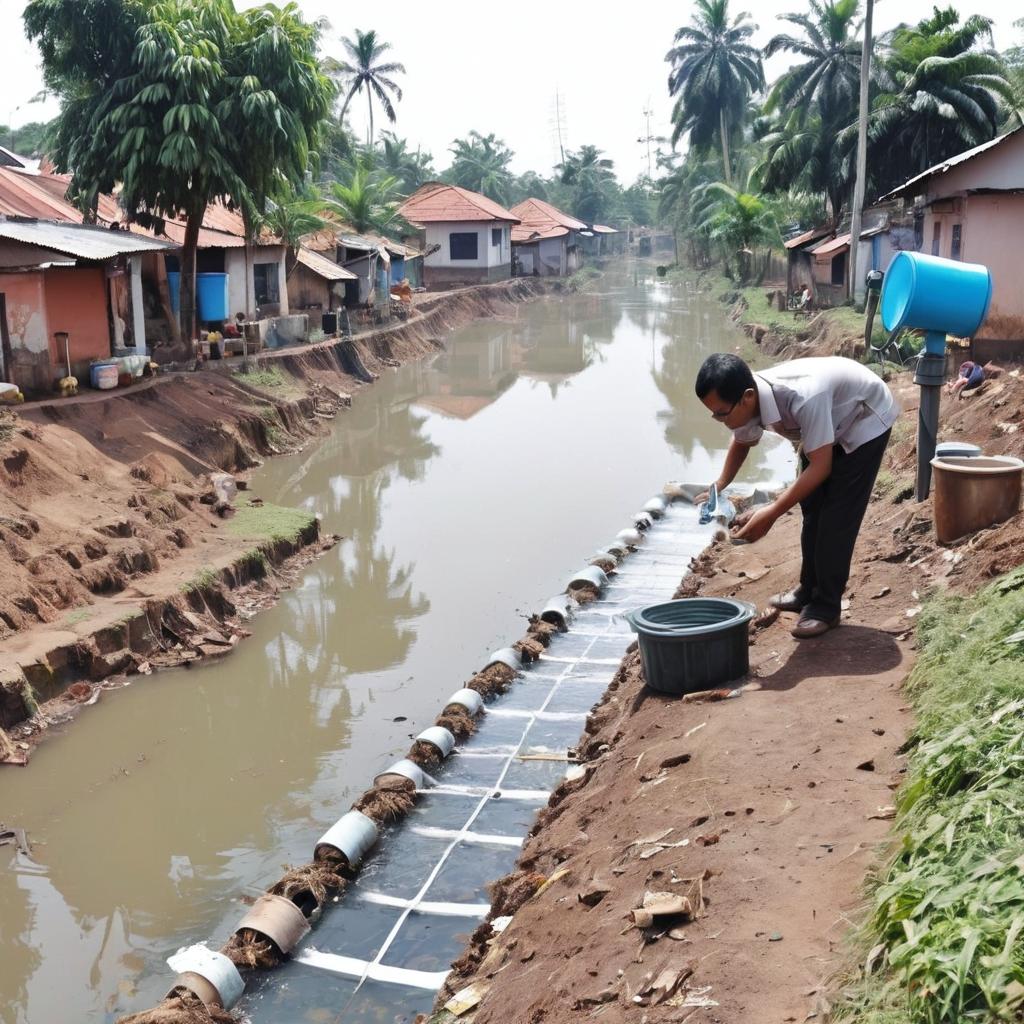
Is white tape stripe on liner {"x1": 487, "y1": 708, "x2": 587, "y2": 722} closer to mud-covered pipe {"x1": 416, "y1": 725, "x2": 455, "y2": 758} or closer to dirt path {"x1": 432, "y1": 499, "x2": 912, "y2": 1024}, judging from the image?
mud-covered pipe {"x1": 416, "y1": 725, "x2": 455, "y2": 758}

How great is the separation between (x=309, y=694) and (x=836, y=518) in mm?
6553

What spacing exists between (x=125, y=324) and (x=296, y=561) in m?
8.89

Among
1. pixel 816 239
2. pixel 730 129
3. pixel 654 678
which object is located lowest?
pixel 654 678

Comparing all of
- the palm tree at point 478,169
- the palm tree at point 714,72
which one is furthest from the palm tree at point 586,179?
the palm tree at point 714,72

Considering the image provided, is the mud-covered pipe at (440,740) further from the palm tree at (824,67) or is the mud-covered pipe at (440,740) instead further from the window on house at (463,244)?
the window on house at (463,244)

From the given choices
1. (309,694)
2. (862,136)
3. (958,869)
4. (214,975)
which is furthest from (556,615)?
(862,136)

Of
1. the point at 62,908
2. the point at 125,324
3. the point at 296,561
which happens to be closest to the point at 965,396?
the point at 296,561

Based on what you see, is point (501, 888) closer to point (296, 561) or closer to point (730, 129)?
point (296, 561)

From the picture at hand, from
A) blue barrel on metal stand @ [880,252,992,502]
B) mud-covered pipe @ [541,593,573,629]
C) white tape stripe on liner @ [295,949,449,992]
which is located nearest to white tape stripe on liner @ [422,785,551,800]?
white tape stripe on liner @ [295,949,449,992]

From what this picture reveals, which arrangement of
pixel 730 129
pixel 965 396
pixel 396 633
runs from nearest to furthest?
pixel 396 633 < pixel 965 396 < pixel 730 129

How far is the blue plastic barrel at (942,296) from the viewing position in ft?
25.8

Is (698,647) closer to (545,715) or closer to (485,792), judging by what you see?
(485,792)

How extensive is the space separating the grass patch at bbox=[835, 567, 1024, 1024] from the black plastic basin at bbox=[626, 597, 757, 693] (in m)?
1.36

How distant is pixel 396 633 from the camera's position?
12672 mm
